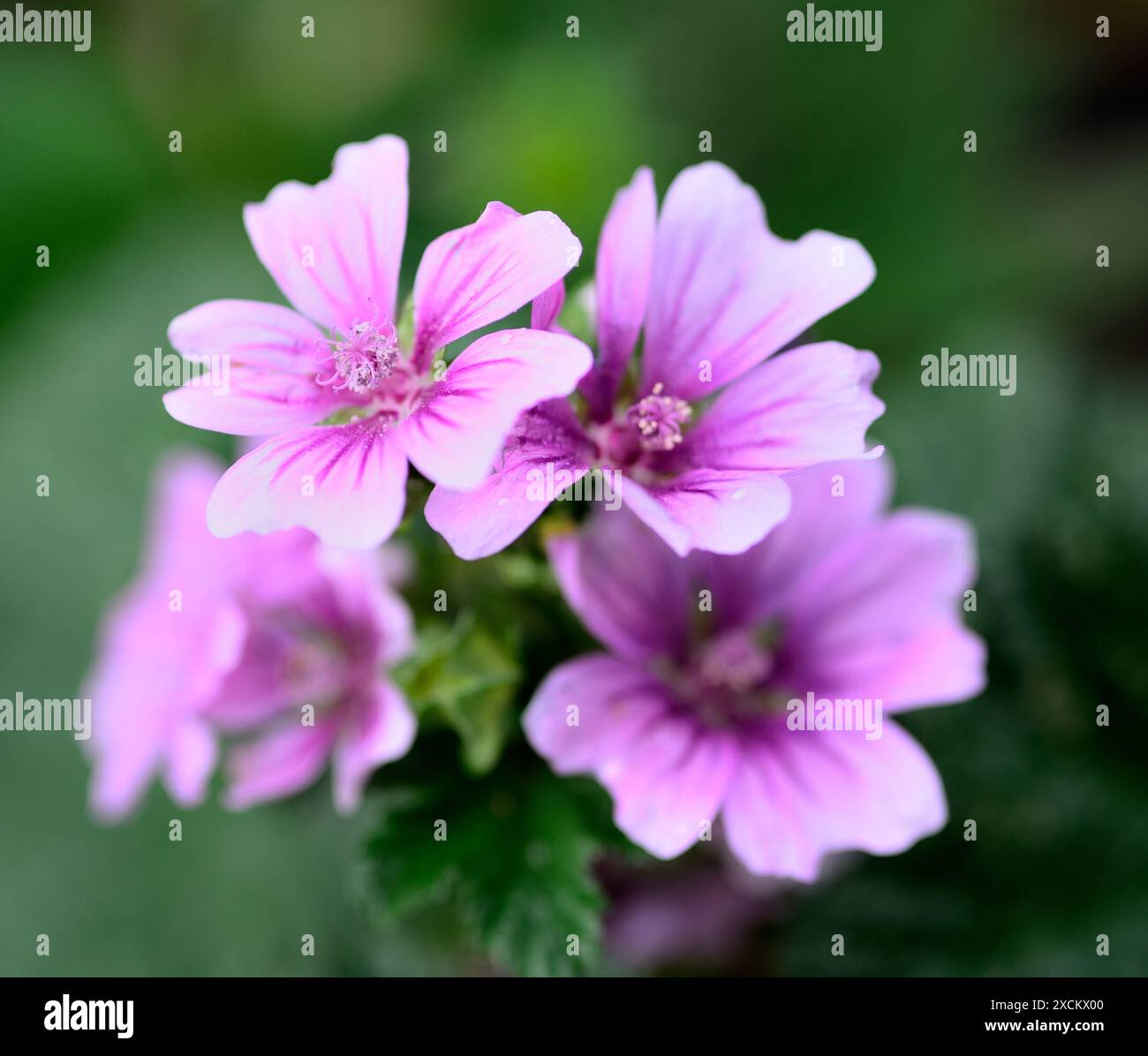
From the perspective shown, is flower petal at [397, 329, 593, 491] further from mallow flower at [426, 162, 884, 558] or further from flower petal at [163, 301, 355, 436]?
flower petal at [163, 301, 355, 436]

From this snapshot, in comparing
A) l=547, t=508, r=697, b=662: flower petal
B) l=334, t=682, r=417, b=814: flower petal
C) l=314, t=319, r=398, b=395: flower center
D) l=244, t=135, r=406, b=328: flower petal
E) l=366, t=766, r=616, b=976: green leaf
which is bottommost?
l=366, t=766, r=616, b=976: green leaf

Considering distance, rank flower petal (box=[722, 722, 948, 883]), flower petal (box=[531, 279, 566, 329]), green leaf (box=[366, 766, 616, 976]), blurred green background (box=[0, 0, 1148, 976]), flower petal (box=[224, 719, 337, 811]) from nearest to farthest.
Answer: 1. flower petal (box=[531, 279, 566, 329])
2. flower petal (box=[722, 722, 948, 883])
3. green leaf (box=[366, 766, 616, 976])
4. flower petal (box=[224, 719, 337, 811])
5. blurred green background (box=[0, 0, 1148, 976])

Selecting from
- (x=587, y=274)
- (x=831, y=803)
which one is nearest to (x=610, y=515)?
(x=831, y=803)

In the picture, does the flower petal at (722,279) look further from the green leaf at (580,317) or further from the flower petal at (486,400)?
the flower petal at (486,400)

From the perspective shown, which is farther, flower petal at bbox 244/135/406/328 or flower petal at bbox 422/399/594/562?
flower petal at bbox 244/135/406/328

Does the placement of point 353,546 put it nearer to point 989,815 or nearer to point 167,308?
point 989,815

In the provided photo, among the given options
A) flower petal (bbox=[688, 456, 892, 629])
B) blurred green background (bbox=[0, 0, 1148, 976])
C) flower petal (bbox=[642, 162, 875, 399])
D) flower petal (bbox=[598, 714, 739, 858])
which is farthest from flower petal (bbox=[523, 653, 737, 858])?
blurred green background (bbox=[0, 0, 1148, 976])
